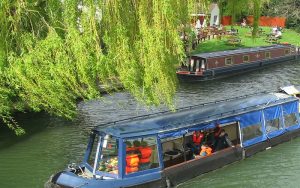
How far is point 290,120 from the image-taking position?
1834 cm

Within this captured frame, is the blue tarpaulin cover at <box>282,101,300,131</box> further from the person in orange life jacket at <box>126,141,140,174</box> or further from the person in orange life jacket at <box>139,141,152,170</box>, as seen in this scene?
the person in orange life jacket at <box>126,141,140,174</box>

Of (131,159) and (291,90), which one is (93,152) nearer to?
(131,159)

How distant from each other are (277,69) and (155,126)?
26.8m

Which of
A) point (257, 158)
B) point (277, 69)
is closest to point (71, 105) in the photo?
point (257, 158)

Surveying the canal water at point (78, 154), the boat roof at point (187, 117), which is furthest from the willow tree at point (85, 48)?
the canal water at point (78, 154)

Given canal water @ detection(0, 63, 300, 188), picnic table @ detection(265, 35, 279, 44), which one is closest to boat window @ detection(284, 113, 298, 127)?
canal water @ detection(0, 63, 300, 188)

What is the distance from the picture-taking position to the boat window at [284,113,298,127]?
1809cm

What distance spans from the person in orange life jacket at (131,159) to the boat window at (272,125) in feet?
22.4

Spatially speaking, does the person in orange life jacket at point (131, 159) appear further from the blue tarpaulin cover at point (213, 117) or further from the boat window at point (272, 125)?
the boat window at point (272, 125)

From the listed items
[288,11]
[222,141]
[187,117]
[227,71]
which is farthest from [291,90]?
[288,11]

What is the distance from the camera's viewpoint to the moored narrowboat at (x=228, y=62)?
107 ft

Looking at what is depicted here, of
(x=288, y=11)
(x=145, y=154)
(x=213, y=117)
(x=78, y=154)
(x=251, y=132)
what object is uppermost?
(x=288, y=11)

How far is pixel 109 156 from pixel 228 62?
78.5 ft

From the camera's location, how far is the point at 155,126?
13484mm
